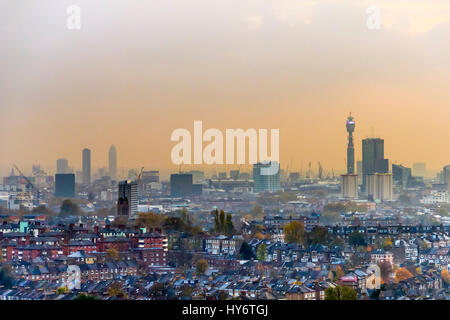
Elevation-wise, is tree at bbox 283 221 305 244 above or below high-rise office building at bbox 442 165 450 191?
below

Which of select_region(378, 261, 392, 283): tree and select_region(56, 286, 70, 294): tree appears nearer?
select_region(56, 286, 70, 294): tree

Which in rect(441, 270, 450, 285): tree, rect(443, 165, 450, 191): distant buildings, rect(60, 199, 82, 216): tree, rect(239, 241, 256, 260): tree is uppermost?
rect(443, 165, 450, 191): distant buildings

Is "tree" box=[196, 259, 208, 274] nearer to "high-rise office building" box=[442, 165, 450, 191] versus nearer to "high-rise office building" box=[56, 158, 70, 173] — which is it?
"high-rise office building" box=[56, 158, 70, 173]

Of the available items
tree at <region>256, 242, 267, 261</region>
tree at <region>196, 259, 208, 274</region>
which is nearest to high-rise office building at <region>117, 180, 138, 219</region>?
tree at <region>256, 242, 267, 261</region>

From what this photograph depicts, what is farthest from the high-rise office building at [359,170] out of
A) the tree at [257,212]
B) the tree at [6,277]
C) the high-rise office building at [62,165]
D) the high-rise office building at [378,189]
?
the tree at [6,277]

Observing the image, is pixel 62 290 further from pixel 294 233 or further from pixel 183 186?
pixel 183 186

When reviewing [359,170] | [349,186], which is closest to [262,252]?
[359,170]
